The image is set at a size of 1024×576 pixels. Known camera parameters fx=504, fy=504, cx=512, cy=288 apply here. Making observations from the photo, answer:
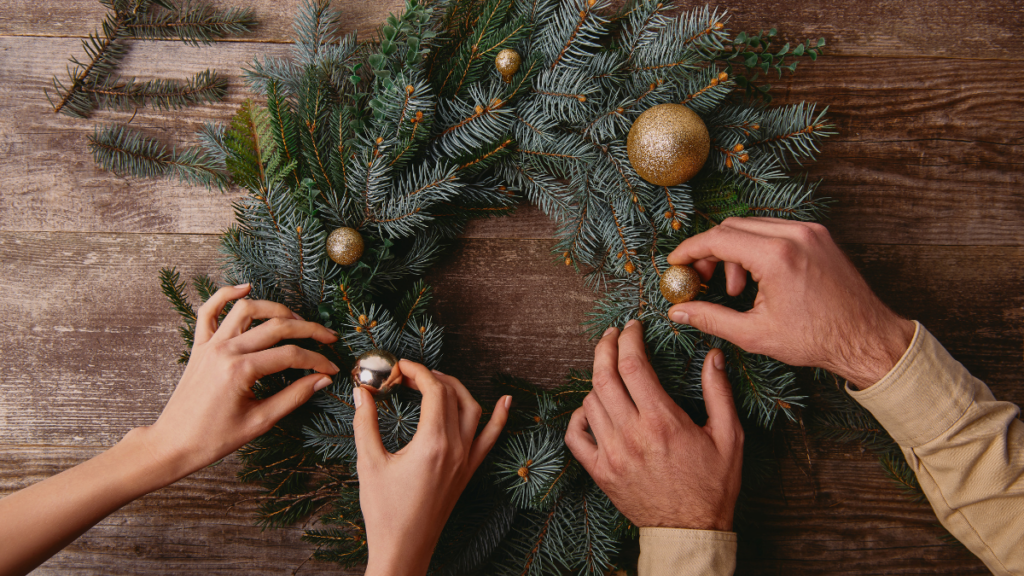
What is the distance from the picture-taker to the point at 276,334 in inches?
40.5

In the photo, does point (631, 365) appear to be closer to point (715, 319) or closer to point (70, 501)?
point (715, 319)

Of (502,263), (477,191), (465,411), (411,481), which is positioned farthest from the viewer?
(502,263)

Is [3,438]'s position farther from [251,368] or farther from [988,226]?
[988,226]

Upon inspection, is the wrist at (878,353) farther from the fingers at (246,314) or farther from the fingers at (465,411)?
the fingers at (246,314)

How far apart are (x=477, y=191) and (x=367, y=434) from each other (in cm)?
63

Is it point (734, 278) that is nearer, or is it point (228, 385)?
point (228, 385)

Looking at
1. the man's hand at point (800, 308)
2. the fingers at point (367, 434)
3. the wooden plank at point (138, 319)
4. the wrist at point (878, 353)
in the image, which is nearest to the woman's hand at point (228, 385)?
the fingers at point (367, 434)

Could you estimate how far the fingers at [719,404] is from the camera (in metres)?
1.10

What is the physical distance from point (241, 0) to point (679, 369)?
1520mm

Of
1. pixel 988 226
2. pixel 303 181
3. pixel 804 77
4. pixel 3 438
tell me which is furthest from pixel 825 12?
pixel 3 438

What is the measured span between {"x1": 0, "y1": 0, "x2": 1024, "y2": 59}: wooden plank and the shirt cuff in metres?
0.86

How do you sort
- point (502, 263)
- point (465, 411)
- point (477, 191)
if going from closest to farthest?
point (465, 411) < point (477, 191) < point (502, 263)

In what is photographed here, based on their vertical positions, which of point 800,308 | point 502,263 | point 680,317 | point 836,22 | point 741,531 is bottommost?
point 741,531

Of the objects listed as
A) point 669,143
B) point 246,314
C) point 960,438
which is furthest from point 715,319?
point 246,314
